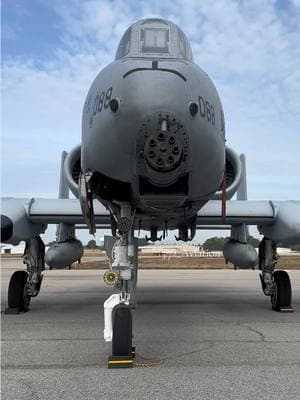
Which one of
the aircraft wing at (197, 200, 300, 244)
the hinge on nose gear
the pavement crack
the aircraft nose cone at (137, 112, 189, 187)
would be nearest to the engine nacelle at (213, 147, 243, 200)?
the aircraft wing at (197, 200, 300, 244)

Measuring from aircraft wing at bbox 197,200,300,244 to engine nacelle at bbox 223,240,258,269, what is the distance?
4.83 feet

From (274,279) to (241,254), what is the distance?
1.29 m

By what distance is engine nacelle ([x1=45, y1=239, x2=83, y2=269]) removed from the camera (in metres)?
11.2

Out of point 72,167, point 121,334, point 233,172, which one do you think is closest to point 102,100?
point 121,334

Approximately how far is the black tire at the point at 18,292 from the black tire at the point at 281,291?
539cm

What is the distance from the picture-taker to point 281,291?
10211mm

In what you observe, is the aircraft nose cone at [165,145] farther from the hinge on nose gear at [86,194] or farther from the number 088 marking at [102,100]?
the hinge on nose gear at [86,194]

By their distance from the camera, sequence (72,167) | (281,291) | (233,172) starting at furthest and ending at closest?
1. (281,291)
2. (233,172)
3. (72,167)

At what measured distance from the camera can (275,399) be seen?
391 cm

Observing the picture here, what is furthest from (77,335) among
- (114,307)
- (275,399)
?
(275,399)

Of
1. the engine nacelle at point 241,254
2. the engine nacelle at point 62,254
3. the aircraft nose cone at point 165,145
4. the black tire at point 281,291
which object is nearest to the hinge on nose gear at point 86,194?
the aircraft nose cone at point 165,145

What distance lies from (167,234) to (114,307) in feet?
14.0

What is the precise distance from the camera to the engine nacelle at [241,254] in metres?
11.4

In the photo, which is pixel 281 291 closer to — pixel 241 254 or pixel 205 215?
pixel 241 254
